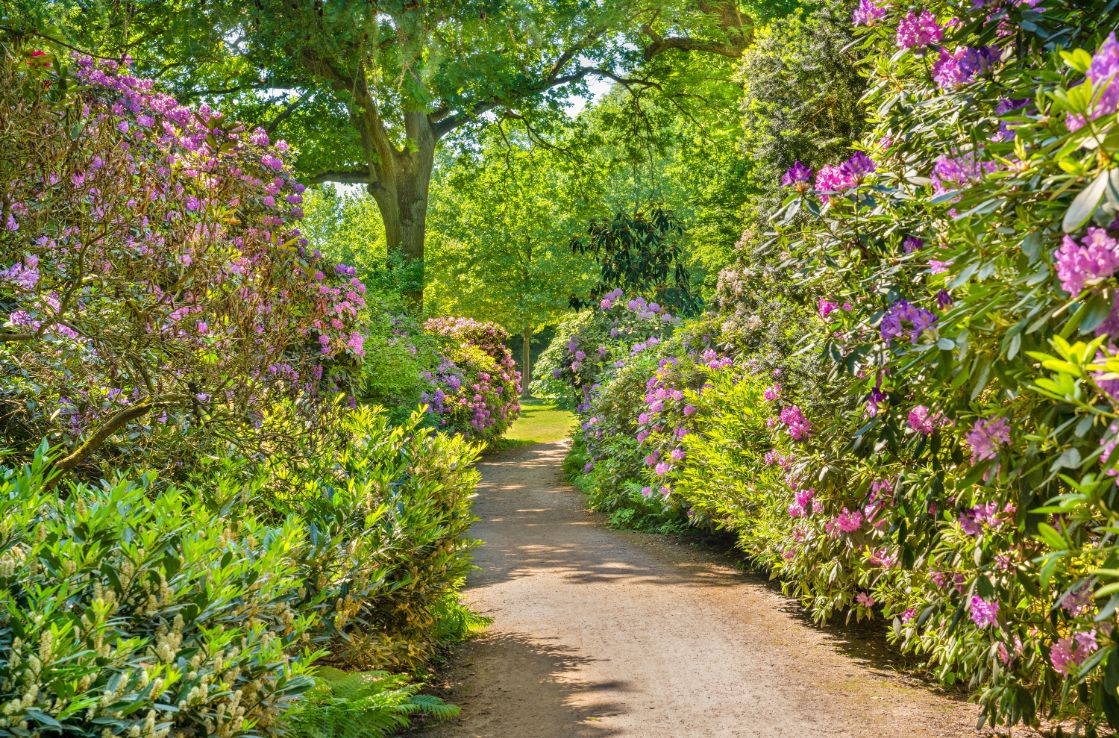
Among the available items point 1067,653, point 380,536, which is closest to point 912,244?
point 1067,653

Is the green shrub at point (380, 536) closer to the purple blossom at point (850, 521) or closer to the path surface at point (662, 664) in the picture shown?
the path surface at point (662, 664)

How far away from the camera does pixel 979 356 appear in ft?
7.19

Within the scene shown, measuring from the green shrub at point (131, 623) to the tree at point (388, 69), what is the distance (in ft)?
14.6

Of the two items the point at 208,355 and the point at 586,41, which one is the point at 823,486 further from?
the point at 586,41

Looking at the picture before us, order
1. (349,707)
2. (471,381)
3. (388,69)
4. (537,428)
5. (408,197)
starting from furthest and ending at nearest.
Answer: (537,428)
(471,381)
(408,197)
(388,69)
(349,707)

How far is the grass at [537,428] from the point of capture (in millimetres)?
21078

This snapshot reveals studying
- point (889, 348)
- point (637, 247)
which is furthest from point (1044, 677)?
point (637, 247)

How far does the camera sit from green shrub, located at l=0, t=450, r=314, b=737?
6.40ft

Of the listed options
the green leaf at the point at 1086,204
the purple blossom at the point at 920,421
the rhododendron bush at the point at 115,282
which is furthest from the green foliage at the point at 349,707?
the green leaf at the point at 1086,204

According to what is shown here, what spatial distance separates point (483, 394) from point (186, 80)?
8.91m

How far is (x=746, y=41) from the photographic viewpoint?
14.4m

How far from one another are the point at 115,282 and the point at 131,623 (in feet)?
5.12

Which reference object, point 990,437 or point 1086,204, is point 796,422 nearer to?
point 990,437

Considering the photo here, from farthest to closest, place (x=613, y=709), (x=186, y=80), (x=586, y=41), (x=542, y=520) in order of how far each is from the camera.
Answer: (x=586, y=41)
(x=186, y=80)
(x=542, y=520)
(x=613, y=709)
